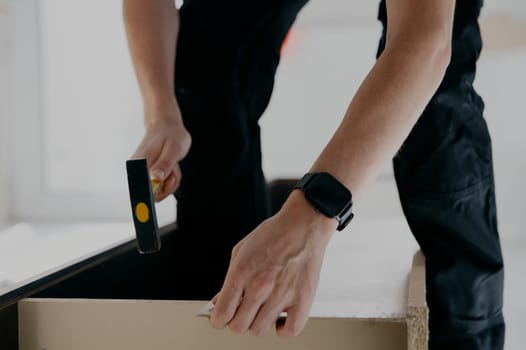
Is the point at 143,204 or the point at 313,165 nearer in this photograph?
the point at 313,165

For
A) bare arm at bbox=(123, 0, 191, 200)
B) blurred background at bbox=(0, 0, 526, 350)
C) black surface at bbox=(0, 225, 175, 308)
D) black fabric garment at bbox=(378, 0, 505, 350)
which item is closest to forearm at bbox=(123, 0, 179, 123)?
bare arm at bbox=(123, 0, 191, 200)

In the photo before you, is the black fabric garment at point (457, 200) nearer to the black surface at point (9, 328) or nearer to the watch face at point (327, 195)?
the watch face at point (327, 195)

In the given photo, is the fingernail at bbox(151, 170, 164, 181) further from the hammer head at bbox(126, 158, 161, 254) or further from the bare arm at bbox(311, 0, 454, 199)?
the bare arm at bbox(311, 0, 454, 199)

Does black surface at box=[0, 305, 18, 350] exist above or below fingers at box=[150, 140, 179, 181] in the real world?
below

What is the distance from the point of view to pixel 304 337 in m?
0.59

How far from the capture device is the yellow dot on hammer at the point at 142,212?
75 cm

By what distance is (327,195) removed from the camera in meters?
0.58

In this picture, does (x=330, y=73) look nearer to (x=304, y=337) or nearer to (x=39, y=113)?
(x=39, y=113)

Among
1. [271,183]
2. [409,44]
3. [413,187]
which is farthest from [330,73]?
[409,44]

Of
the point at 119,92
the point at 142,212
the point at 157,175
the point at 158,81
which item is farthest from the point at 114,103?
the point at 142,212

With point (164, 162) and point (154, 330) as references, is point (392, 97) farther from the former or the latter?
point (164, 162)

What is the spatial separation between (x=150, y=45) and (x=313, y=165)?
1.81 feet

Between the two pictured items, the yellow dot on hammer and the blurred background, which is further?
the blurred background

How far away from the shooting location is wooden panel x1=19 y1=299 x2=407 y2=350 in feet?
1.89
